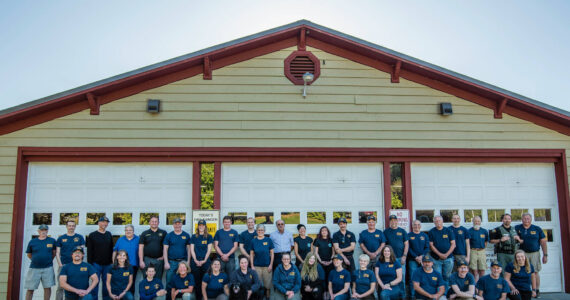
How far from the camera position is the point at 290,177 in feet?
31.4

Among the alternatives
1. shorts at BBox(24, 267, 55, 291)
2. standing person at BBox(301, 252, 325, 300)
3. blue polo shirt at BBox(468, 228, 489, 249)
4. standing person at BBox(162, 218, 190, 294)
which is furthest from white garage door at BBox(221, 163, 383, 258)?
shorts at BBox(24, 267, 55, 291)

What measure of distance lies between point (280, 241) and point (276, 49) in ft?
13.9

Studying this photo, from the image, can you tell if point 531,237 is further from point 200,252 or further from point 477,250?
point 200,252

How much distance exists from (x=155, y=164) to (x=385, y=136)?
16.5ft

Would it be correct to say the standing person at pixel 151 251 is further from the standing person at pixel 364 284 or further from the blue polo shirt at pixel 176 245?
the standing person at pixel 364 284

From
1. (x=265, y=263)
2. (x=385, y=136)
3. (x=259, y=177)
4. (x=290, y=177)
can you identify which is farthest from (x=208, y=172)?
(x=385, y=136)

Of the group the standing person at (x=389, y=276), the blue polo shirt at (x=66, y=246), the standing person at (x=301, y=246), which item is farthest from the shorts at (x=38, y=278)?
the standing person at (x=389, y=276)

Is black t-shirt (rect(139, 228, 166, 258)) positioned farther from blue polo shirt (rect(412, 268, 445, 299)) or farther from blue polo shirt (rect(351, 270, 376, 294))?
blue polo shirt (rect(412, 268, 445, 299))

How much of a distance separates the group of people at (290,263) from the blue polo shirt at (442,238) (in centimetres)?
2

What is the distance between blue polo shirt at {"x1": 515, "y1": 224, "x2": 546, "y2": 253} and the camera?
8952 mm

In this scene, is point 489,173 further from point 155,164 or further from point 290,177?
point 155,164

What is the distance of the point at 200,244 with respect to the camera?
27.5 ft

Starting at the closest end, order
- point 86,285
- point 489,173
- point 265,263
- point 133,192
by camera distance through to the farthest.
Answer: point 86,285 < point 265,263 < point 133,192 < point 489,173

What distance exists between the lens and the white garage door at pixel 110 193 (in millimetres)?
9164
